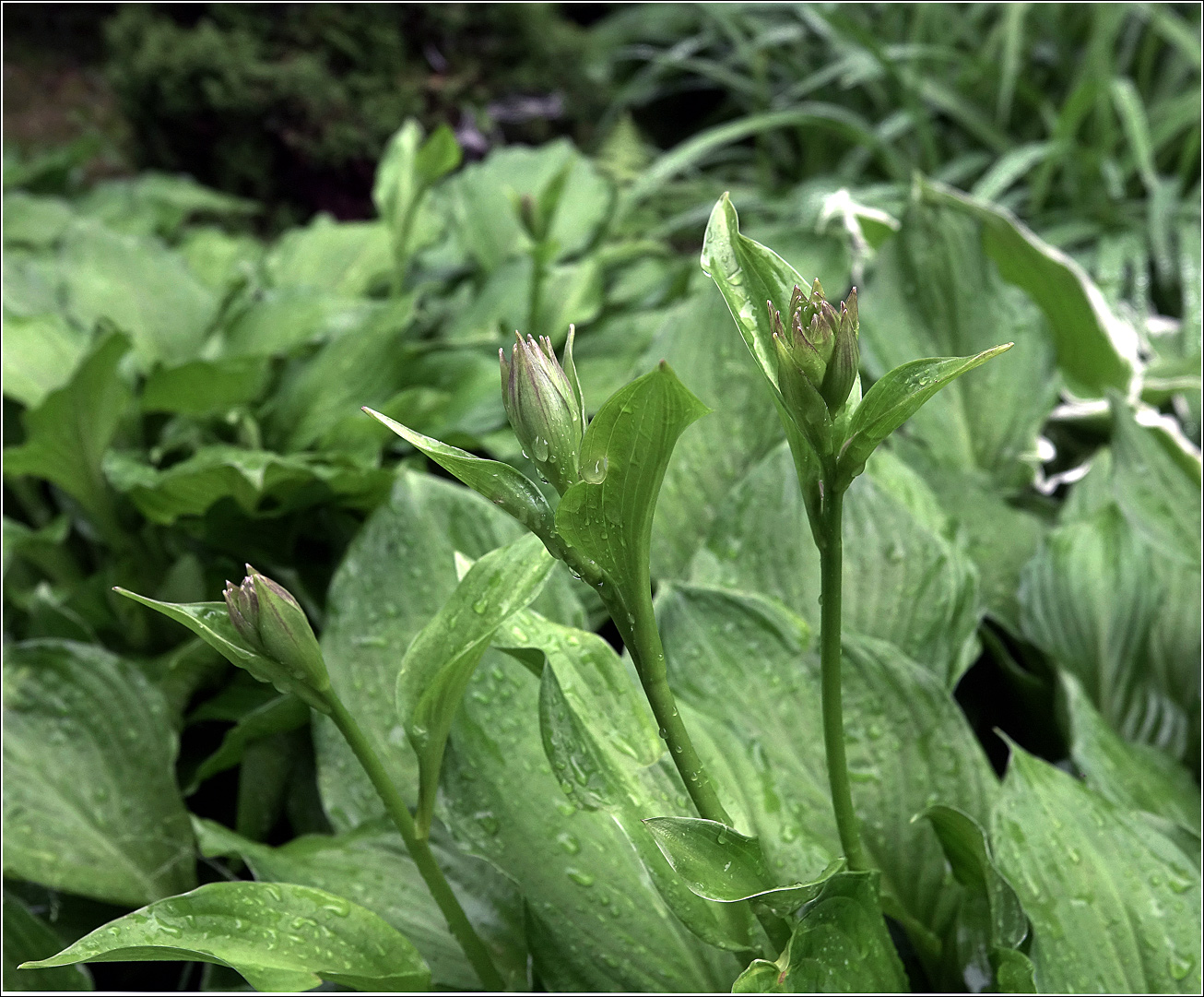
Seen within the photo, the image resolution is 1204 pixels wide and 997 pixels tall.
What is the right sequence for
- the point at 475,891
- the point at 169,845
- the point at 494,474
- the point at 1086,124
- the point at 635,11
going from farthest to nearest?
the point at 635,11 < the point at 1086,124 < the point at 169,845 < the point at 475,891 < the point at 494,474

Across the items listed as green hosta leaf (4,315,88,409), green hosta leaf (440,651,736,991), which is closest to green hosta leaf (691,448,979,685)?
green hosta leaf (440,651,736,991)

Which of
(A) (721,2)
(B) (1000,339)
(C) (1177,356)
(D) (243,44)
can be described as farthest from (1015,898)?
(A) (721,2)

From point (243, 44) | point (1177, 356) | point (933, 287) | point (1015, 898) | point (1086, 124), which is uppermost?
point (243, 44)

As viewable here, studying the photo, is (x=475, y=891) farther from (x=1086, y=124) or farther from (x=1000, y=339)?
(x=1086, y=124)

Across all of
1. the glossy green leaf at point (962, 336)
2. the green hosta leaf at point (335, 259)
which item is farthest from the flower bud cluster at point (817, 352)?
the green hosta leaf at point (335, 259)

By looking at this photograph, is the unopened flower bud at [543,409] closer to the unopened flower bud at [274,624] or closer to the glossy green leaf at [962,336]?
the unopened flower bud at [274,624]

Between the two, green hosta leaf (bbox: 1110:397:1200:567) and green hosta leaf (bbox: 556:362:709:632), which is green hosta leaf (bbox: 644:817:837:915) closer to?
green hosta leaf (bbox: 556:362:709:632)
